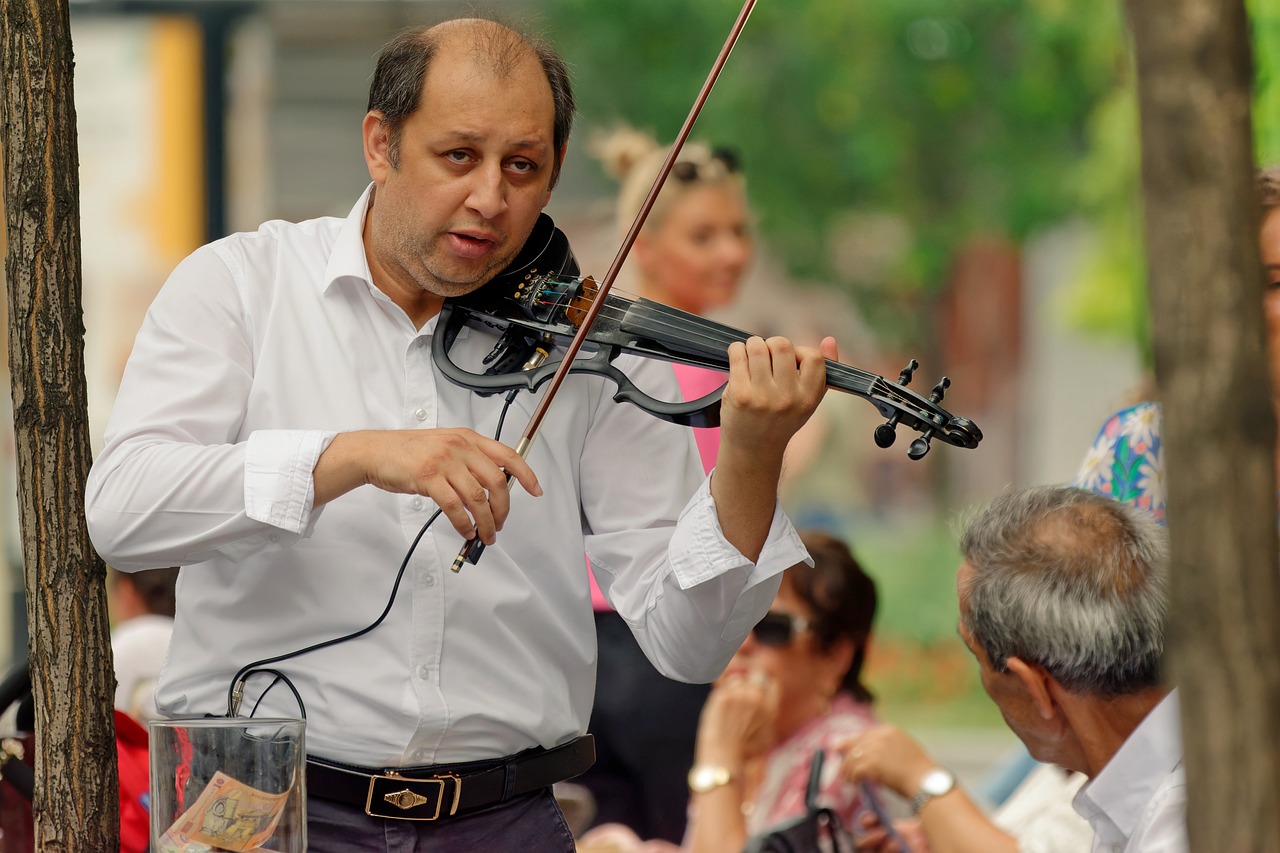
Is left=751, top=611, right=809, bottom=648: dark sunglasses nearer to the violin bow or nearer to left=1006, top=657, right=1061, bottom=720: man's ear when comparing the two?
left=1006, top=657, right=1061, bottom=720: man's ear

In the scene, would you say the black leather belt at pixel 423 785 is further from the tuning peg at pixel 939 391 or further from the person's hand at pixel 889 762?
the person's hand at pixel 889 762

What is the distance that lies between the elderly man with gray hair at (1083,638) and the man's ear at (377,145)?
Result: 945 mm

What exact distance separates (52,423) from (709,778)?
179 cm

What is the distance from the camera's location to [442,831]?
1.99 meters

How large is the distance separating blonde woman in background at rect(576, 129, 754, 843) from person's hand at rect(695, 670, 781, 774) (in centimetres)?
26

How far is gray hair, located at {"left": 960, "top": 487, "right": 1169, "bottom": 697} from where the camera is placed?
204 cm

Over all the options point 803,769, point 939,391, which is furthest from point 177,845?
point 803,769

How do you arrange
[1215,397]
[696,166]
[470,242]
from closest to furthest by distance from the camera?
[1215,397]
[470,242]
[696,166]

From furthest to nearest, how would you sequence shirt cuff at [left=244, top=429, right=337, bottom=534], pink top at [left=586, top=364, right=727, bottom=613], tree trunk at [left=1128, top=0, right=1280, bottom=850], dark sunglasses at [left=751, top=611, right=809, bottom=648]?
pink top at [left=586, top=364, right=727, bottom=613], dark sunglasses at [left=751, top=611, right=809, bottom=648], shirt cuff at [left=244, top=429, right=337, bottom=534], tree trunk at [left=1128, top=0, right=1280, bottom=850]

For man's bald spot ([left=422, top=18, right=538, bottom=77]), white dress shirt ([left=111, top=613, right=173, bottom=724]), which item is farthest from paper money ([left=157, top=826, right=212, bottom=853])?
white dress shirt ([left=111, top=613, right=173, bottom=724])

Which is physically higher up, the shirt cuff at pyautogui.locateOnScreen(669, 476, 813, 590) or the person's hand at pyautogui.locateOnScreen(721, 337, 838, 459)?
the person's hand at pyautogui.locateOnScreen(721, 337, 838, 459)

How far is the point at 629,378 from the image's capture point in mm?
2164

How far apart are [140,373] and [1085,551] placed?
1.22 m

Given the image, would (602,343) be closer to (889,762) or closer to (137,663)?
(889,762)
